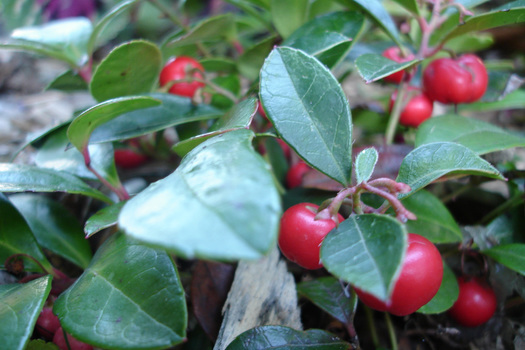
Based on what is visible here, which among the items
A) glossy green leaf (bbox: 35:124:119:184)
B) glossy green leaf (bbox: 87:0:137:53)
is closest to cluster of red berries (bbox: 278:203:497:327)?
glossy green leaf (bbox: 35:124:119:184)

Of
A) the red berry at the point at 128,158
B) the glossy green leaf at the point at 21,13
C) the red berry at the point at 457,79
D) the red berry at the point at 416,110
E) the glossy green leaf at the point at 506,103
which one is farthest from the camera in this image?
the glossy green leaf at the point at 21,13

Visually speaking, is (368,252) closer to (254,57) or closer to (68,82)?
(254,57)

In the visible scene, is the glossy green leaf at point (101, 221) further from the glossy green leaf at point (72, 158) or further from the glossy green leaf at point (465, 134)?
the glossy green leaf at point (465, 134)

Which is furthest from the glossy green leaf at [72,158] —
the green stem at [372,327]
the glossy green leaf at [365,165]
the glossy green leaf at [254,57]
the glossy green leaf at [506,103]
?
the glossy green leaf at [506,103]

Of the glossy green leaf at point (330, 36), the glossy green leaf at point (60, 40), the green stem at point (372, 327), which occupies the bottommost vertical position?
the green stem at point (372, 327)

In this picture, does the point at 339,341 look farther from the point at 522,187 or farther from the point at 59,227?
the point at 59,227

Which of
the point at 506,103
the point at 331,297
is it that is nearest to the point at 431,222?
the point at 331,297

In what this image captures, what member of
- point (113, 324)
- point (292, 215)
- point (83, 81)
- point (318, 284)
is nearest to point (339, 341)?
point (318, 284)
